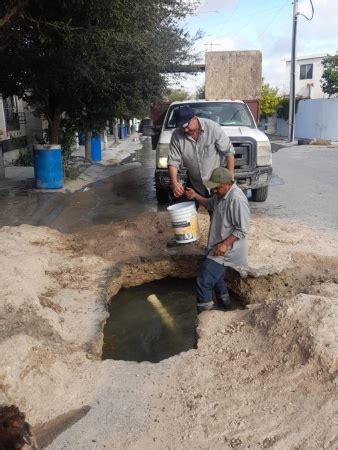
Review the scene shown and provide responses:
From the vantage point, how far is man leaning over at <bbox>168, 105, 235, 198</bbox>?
18.0 ft

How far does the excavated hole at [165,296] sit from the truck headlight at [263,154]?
3773 mm

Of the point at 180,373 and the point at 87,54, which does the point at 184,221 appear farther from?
the point at 87,54

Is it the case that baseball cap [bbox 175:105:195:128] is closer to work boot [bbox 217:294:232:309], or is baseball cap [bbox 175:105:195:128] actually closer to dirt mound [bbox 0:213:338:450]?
dirt mound [bbox 0:213:338:450]

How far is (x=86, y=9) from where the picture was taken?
6.75m

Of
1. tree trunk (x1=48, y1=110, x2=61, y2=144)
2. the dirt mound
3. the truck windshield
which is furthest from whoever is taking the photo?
tree trunk (x1=48, y1=110, x2=61, y2=144)

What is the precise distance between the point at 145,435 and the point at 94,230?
4.82 m

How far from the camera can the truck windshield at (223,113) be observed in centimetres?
970

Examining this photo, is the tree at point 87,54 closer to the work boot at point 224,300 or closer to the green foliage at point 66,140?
the green foliage at point 66,140

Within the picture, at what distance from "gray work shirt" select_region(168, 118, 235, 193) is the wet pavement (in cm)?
304

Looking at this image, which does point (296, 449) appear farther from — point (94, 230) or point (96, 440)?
point (94, 230)

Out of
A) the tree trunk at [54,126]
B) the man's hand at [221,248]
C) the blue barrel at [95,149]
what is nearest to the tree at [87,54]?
the tree trunk at [54,126]

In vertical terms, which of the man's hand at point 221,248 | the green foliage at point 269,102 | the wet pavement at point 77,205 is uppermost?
the green foliage at point 269,102

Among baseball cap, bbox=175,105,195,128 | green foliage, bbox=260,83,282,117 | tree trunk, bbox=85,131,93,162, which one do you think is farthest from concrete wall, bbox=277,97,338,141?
baseball cap, bbox=175,105,195,128

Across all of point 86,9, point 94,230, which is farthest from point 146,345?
point 86,9
